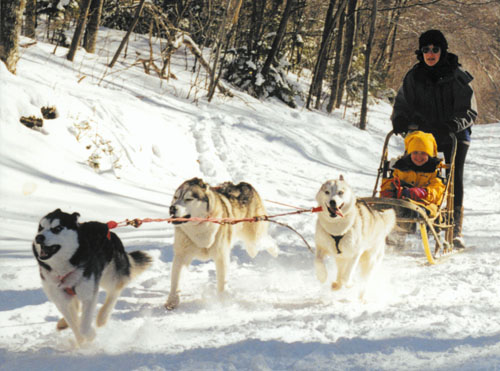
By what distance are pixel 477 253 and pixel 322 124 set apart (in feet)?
28.2

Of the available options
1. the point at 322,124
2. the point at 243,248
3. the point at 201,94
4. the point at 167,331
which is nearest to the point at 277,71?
the point at 322,124

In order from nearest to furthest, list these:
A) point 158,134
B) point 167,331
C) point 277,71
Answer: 1. point 167,331
2. point 158,134
3. point 277,71

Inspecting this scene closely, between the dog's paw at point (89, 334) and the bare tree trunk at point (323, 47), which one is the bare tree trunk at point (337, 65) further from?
the dog's paw at point (89, 334)

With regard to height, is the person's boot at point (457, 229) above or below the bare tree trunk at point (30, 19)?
below

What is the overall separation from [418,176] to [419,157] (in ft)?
0.79

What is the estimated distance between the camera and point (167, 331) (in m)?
3.28

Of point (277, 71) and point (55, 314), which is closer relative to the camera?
point (55, 314)

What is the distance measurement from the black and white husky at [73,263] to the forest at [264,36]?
5203mm

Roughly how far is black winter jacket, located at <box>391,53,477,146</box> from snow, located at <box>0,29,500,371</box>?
1.41m

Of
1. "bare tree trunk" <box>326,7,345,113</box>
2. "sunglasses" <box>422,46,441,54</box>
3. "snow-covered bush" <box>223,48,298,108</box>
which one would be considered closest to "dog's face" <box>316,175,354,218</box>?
"sunglasses" <box>422,46,441,54</box>

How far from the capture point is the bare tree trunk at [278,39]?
14.0 metres

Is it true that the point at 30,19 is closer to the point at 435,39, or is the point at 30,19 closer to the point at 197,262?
the point at 197,262

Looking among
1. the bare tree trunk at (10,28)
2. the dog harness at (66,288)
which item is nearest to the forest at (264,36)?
the bare tree trunk at (10,28)

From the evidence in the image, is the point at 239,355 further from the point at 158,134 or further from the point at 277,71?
the point at 277,71
